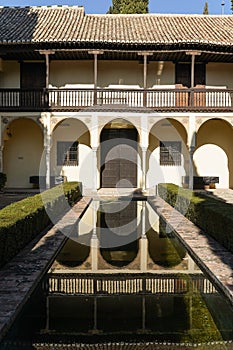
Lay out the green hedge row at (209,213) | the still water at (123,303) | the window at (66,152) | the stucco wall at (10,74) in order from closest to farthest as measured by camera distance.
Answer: the still water at (123,303)
the green hedge row at (209,213)
the stucco wall at (10,74)
the window at (66,152)

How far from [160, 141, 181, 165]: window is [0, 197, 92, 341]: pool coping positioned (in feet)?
38.8

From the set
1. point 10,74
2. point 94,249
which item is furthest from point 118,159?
point 94,249

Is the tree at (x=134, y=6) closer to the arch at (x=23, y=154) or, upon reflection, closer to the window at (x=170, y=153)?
the window at (x=170, y=153)

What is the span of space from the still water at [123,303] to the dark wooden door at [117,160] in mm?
13515

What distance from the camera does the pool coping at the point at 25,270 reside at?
5.75 m

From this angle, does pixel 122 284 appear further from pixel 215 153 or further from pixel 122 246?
pixel 215 153

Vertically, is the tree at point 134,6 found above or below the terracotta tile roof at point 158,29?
above

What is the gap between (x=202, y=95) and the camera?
71.1ft

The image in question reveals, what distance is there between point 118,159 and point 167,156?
2.49 metres

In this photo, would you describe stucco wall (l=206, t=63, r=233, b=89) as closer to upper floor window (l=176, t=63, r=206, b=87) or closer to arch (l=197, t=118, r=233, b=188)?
upper floor window (l=176, t=63, r=206, b=87)

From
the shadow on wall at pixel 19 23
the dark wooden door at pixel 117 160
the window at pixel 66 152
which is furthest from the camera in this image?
the dark wooden door at pixel 117 160

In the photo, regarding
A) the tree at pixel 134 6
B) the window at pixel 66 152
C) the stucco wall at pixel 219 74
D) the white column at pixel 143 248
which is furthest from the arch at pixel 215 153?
the tree at pixel 134 6

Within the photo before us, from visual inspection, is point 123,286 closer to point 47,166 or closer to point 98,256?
point 98,256

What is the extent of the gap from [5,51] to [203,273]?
53.1 ft
